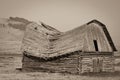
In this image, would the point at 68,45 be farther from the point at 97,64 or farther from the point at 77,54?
the point at 97,64

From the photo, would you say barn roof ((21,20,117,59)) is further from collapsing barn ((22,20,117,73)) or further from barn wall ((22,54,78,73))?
barn wall ((22,54,78,73))

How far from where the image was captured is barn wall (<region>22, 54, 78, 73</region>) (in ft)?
63.3

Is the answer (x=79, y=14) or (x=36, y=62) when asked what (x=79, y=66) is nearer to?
(x=36, y=62)

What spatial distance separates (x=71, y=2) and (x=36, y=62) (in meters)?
16.8

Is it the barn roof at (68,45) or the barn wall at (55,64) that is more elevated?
the barn roof at (68,45)

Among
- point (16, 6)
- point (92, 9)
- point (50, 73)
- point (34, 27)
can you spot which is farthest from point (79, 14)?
point (50, 73)

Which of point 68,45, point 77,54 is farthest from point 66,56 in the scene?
point 68,45

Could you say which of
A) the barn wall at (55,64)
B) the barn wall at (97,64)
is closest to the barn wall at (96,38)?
the barn wall at (97,64)

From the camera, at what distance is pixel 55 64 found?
64.4 ft

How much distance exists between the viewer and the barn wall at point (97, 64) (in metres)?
19.5

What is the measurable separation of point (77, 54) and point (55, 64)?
1.75m

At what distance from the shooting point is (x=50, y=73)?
19.4 m

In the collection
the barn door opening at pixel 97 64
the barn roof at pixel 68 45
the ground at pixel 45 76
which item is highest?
the barn roof at pixel 68 45

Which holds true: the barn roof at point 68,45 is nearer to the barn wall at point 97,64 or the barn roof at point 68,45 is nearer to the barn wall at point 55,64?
the barn wall at point 55,64
